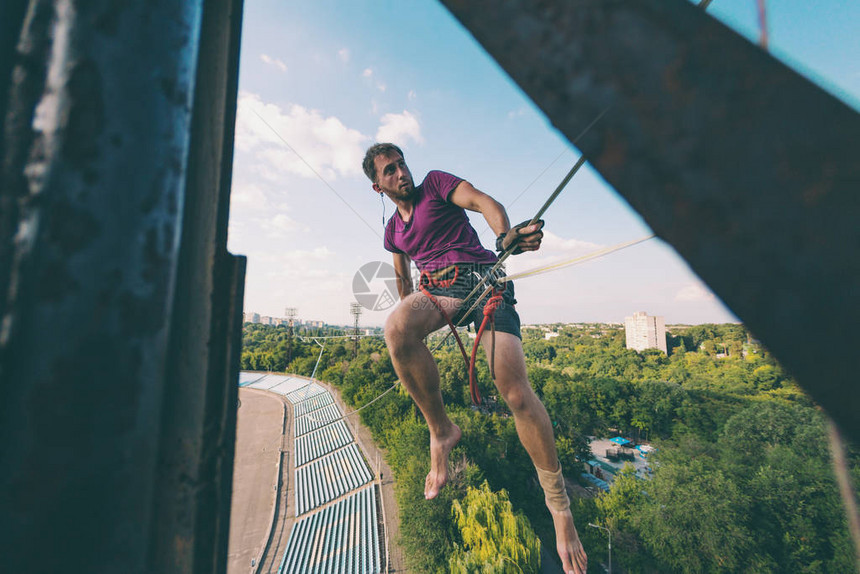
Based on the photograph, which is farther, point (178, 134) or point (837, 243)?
point (178, 134)

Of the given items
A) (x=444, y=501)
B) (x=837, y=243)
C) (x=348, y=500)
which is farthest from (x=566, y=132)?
(x=348, y=500)

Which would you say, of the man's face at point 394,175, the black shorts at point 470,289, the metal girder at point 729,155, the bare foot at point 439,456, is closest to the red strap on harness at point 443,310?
the black shorts at point 470,289

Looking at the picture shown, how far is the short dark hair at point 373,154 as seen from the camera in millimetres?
2916

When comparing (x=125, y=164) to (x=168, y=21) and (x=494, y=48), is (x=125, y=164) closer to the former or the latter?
(x=168, y=21)

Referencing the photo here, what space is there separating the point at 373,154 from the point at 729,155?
2.84 metres

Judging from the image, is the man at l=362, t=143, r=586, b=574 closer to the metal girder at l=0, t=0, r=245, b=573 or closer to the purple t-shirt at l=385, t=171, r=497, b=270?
the purple t-shirt at l=385, t=171, r=497, b=270

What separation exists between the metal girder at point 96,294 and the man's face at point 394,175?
2.38m

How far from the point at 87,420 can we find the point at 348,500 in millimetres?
26487

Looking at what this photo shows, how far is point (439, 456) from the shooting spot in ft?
10.5

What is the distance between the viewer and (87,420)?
0.36 m

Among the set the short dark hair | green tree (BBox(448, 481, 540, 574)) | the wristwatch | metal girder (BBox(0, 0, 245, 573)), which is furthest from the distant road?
metal girder (BBox(0, 0, 245, 573))

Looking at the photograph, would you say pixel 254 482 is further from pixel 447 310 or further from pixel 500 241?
pixel 500 241

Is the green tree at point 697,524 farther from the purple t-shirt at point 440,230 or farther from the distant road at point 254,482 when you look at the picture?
the purple t-shirt at point 440,230

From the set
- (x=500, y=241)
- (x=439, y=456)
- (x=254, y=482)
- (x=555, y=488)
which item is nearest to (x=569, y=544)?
(x=555, y=488)
